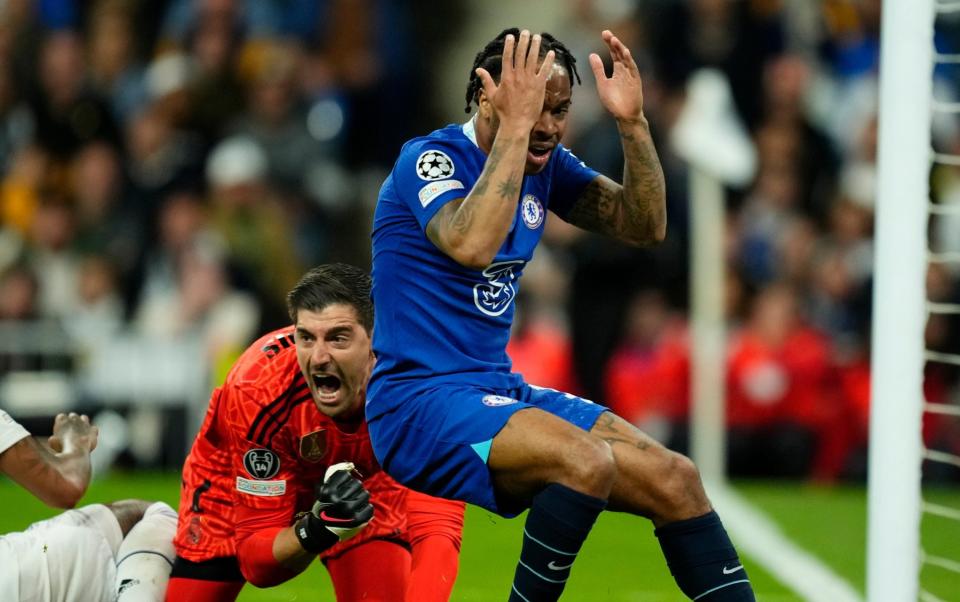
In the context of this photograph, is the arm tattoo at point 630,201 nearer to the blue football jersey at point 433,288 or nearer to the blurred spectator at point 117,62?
the blue football jersey at point 433,288

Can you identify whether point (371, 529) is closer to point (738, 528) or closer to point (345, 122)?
point (738, 528)

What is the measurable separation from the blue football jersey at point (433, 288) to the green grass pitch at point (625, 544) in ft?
6.99

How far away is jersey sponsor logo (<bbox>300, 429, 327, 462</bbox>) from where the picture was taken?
5.60 meters

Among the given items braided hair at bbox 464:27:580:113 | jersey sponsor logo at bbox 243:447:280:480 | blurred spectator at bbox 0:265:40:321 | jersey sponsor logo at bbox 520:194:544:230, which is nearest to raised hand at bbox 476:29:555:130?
braided hair at bbox 464:27:580:113

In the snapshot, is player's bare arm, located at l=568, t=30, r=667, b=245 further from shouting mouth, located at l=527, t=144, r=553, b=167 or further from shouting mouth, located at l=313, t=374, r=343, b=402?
shouting mouth, located at l=313, t=374, r=343, b=402

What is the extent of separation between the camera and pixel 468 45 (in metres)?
14.5

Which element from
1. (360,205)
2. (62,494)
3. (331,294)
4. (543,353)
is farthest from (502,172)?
(360,205)

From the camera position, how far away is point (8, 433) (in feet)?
16.7

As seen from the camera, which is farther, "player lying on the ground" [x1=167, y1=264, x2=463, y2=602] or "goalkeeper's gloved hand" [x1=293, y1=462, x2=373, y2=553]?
"player lying on the ground" [x1=167, y1=264, x2=463, y2=602]

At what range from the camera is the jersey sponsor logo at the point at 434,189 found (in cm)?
482

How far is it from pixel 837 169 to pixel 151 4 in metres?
5.92

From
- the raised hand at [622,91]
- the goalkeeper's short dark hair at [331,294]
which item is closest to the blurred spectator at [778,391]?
the goalkeeper's short dark hair at [331,294]

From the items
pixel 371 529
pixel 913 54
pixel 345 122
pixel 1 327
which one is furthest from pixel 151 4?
pixel 913 54

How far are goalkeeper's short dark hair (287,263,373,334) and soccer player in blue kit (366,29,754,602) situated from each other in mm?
402
